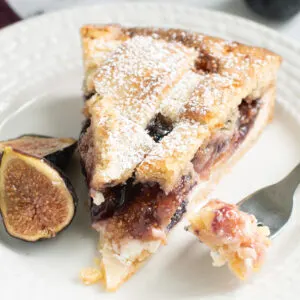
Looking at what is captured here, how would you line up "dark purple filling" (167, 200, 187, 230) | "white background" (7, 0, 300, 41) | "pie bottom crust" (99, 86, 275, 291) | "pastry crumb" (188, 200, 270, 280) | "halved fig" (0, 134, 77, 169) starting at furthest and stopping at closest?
"white background" (7, 0, 300, 41), "halved fig" (0, 134, 77, 169), "dark purple filling" (167, 200, 187, 230), "pie bottom crust" (99, 86, 275, 291), "pastry crumb" (188, 200, 270, 280)

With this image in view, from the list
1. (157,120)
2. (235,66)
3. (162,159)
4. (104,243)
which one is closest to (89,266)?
(104,243)

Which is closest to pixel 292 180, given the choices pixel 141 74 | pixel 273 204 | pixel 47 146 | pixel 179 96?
pixel 273 204

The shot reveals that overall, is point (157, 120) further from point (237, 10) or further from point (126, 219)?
point (237, 10)

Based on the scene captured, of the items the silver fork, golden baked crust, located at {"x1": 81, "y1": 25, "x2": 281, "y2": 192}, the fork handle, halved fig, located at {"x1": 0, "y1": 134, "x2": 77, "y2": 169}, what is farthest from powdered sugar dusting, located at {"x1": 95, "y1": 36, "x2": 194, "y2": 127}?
the fork handle

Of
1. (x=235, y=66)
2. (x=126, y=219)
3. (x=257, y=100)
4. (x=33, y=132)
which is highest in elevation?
(x=235, y=66)

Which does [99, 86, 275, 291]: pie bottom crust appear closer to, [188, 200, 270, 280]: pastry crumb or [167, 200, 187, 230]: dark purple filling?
[167, 200, 187, 230]: dark purple filling

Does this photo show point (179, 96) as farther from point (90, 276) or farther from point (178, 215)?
point (90, 276)
